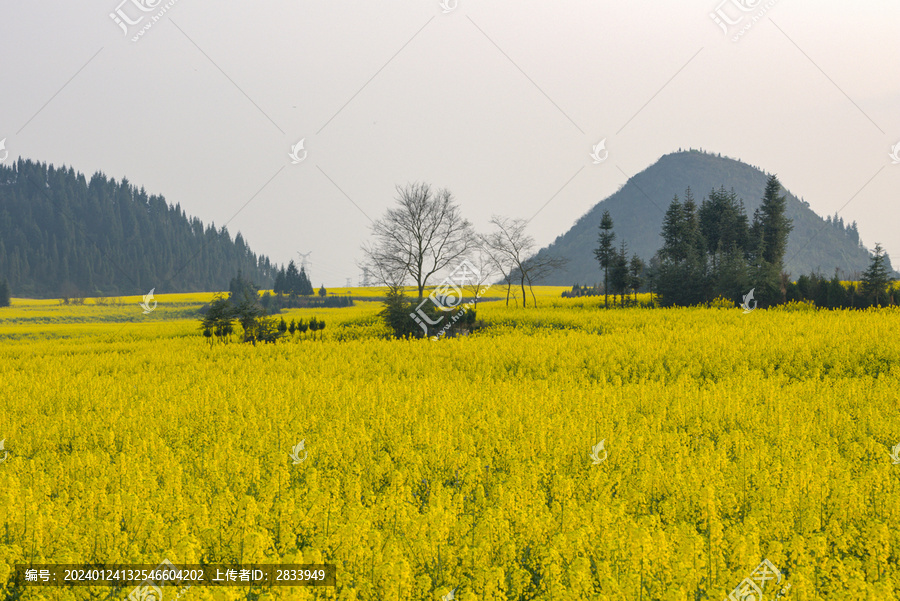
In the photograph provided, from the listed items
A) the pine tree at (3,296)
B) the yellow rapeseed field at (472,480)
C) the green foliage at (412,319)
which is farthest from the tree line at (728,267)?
the pine tree at (3,296)

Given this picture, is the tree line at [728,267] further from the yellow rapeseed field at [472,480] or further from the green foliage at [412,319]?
the yellow rapeseed field at [472,480]

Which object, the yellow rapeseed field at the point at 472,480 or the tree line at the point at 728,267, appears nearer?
the yellow rapeseed field at the point at 472,480

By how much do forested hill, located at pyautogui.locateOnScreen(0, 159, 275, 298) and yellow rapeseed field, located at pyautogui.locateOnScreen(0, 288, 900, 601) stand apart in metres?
155

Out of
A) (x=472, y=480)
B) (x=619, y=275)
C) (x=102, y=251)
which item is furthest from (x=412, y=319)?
(x=102, y=251)

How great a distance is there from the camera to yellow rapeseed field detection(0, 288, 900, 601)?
12.6ft

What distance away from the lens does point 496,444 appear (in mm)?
6969

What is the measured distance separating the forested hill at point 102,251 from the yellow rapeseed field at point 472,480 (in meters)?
155

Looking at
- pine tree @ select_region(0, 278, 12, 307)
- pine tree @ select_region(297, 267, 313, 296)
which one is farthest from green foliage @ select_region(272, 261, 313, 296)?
pine tree @ select_region(0, 278, 12, 307)

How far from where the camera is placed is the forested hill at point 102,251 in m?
147

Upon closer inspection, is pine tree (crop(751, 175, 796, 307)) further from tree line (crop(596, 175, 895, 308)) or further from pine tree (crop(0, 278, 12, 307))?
pine tree (crop(0, 278, 12, 307))

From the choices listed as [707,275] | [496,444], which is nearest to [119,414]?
[496,444]

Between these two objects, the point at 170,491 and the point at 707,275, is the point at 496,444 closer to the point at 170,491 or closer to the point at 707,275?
the point at 170,491

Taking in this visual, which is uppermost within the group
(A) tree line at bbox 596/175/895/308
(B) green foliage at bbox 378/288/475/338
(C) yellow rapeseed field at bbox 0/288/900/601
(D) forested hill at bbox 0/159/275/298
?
(D) forested hill at bbox 0/159/275/298

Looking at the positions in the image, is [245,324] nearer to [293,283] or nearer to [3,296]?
[293,283]
